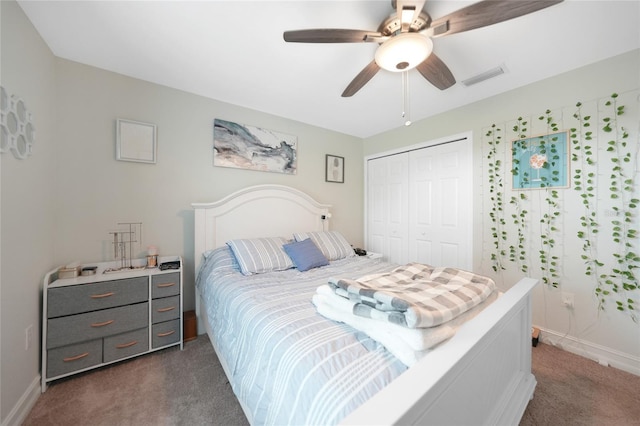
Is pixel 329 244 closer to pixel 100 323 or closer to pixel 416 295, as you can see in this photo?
pixel 416 295

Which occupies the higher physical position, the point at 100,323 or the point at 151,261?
the point at 151,261

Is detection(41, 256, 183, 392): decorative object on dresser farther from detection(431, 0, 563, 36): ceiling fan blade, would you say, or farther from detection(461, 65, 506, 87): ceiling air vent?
detection(461, 65, 506, 87): ceiling air vent

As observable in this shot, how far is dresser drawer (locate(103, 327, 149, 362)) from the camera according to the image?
1.74 metres

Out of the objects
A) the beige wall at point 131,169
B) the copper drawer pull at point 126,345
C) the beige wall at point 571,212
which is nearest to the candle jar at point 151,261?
the beige wall at point 131,169

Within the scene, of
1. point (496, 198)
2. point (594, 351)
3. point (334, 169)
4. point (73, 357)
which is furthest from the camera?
point (334, 169)

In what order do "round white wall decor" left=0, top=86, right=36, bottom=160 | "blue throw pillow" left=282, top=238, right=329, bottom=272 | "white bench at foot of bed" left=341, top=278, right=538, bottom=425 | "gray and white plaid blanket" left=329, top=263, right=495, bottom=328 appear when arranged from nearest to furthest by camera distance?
"white bench at foot of bed" left=341, top=278, right=538, bottom=425 → "gray and white plaid blanket" left=329, top=263, right=495, bottom=328 → "round white wall decor" left=0, top=86, right=36, bottom=160 → "blue throw pillow" left=282, top=238, right=329, bottom=272

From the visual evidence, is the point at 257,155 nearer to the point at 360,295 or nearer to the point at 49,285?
the point at 49,285

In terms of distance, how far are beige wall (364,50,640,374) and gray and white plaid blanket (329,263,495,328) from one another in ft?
4.62

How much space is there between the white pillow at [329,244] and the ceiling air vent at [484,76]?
2.03m

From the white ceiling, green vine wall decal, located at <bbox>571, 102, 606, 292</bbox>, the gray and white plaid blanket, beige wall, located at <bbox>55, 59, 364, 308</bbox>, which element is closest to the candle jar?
beige wall, located at <bbox>55, 59, 364, 308</bbox>

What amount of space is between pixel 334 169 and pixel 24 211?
3017mm

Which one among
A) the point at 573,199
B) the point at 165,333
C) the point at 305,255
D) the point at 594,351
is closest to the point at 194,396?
the point at 165,333

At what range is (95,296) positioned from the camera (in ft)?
5.55

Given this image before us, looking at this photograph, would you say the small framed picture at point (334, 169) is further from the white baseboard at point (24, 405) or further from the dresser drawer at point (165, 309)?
the white baseboard at point (24, 405)
